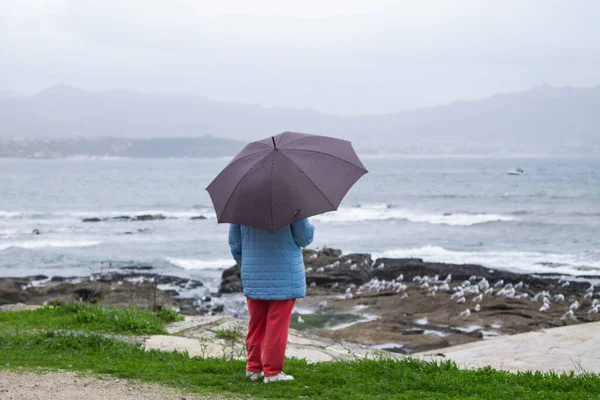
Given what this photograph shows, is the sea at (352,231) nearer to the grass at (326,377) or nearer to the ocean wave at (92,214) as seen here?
the ocean wave at (92,214)

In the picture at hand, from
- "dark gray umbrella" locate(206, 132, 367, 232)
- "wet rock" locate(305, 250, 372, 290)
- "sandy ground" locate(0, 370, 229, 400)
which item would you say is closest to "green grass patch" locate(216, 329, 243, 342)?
"sandy ground" locate(0, 370, 229, 400)

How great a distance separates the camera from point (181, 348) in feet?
24.9

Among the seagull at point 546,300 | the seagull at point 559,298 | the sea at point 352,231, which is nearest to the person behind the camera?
the seagull at point 546,300

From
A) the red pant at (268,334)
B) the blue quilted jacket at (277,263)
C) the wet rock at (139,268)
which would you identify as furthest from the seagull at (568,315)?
the wet rock at (139,268)

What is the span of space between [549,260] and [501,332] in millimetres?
12251

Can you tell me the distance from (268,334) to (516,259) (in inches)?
805

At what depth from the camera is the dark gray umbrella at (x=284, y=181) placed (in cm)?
533

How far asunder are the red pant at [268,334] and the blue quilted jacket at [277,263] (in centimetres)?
12

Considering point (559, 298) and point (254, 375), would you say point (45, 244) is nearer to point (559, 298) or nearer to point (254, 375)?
point (559, 298)

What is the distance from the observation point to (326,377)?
19.7ft

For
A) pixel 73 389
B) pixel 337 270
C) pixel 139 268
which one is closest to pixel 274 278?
pixel 73 389

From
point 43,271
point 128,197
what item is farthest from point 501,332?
point 128,197

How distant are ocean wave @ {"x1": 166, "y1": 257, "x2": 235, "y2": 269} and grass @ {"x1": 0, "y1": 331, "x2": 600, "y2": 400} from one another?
16553 millimetres

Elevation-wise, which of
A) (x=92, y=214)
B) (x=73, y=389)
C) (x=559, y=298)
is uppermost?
(x=73, y=389)
